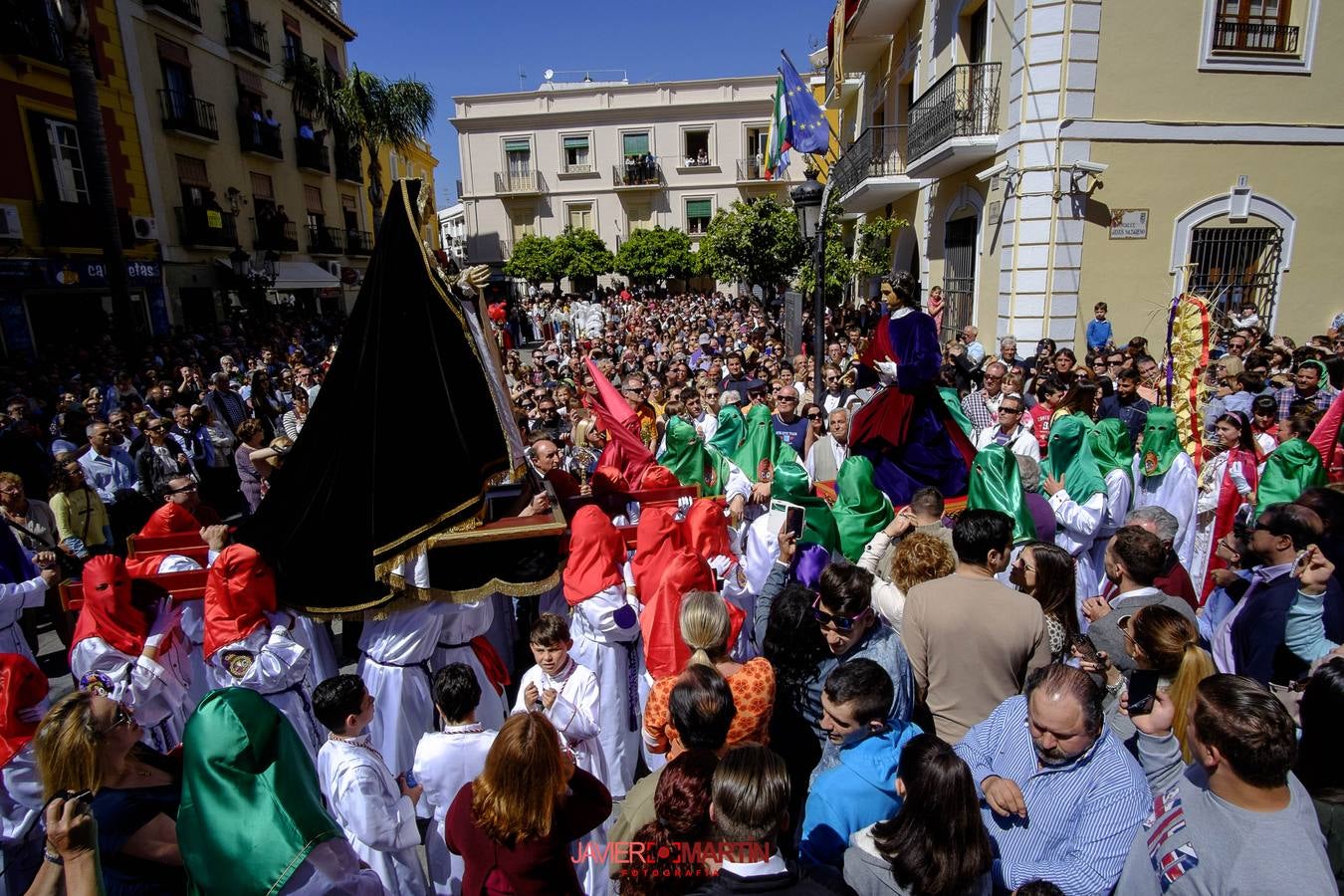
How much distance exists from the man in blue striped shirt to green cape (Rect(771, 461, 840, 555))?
6.30ft

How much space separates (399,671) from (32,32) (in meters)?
17.6

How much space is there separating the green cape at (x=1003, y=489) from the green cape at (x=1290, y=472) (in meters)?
1.75

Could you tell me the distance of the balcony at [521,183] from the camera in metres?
40.1

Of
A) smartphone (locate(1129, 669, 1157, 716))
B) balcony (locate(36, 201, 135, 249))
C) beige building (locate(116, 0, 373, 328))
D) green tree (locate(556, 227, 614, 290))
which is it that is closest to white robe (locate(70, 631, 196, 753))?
smartphone (locate(1129, 669, 1157, 716))

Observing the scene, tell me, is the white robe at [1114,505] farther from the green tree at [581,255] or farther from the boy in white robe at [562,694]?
the green tree at [581,255]

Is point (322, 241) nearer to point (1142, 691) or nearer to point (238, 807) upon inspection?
point (238, 807)

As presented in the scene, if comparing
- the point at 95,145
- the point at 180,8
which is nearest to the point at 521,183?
the point at 180,8

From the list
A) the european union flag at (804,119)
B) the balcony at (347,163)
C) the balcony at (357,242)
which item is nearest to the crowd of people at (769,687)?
the european union flag at (804,119)

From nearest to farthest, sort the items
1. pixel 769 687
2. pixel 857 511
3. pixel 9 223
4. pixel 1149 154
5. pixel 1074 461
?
pixel 769 687 → pixel 857 511 → pixel 1074 461 → pixel 1149 154 → pixel 9 223

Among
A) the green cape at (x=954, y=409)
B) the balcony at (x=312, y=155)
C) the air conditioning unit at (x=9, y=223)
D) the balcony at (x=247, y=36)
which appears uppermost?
the balcony at (x=247, y=36)

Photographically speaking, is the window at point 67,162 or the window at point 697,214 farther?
the window at point 697,214

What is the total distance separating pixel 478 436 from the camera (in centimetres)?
384

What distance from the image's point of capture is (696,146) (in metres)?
41.1

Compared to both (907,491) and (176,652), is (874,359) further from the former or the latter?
(176,652)
